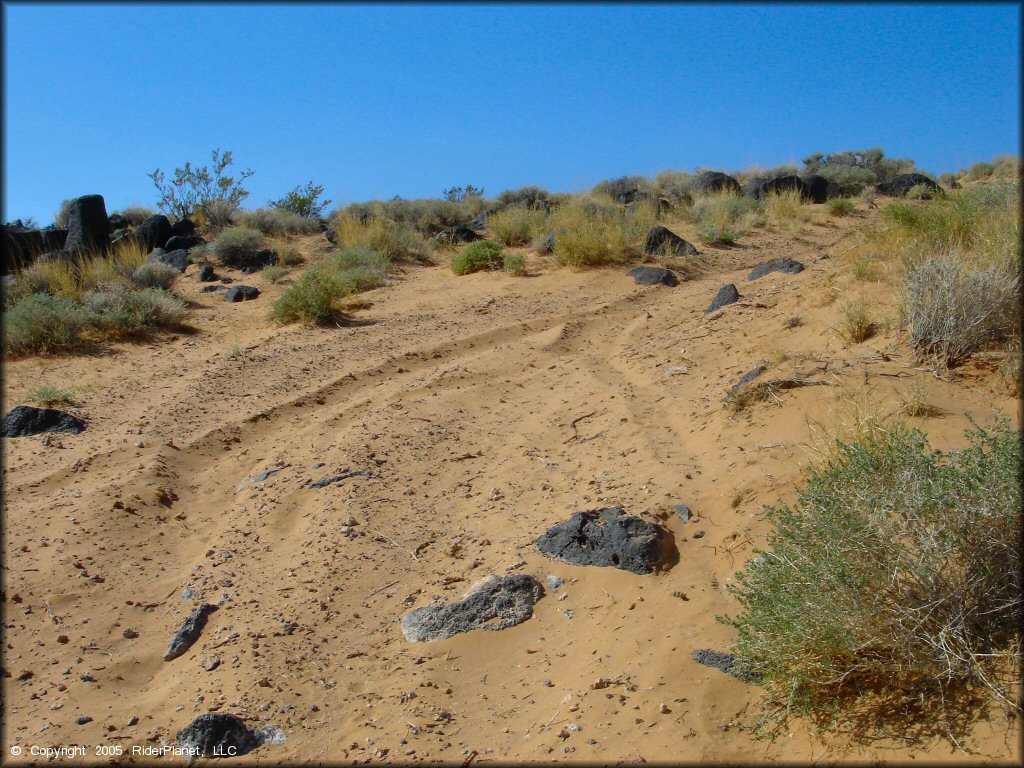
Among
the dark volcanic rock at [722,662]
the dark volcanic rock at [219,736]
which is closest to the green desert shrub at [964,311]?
the dark volcanic rock at [722,662]

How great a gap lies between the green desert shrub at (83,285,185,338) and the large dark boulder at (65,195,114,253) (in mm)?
4385

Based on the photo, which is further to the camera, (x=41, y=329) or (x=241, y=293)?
(x=241, y=293)

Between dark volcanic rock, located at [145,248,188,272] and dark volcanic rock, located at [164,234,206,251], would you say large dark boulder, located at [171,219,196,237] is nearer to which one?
dark volcanic rock, located at [164,234,206,251]

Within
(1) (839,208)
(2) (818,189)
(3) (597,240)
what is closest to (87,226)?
(3) (597,240)

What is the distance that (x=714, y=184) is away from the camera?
17.6m

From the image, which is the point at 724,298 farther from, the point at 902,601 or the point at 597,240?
the point at 902,601

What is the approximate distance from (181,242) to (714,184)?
36.4ft

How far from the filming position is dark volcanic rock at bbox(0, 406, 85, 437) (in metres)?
6.54

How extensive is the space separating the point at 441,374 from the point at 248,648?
149 inches

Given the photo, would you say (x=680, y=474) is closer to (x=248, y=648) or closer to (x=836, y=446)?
(x=836, y=446)

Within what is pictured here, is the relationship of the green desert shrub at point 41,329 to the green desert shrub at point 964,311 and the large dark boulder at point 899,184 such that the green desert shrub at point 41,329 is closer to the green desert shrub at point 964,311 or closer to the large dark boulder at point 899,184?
the green desert shrub at point 964,311

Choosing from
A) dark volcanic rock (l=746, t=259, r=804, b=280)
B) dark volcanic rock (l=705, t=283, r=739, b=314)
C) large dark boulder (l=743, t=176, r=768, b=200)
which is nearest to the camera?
dark volcanic rock (l=705, t=283, r=739, b=314)

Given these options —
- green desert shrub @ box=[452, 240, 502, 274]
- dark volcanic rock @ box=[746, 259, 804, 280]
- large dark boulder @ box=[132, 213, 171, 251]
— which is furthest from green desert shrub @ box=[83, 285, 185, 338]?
dark volcanic rock @ box=[746, 259, 804, 280]

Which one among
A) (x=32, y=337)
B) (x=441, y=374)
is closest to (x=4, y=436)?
(x=32, y=337)
